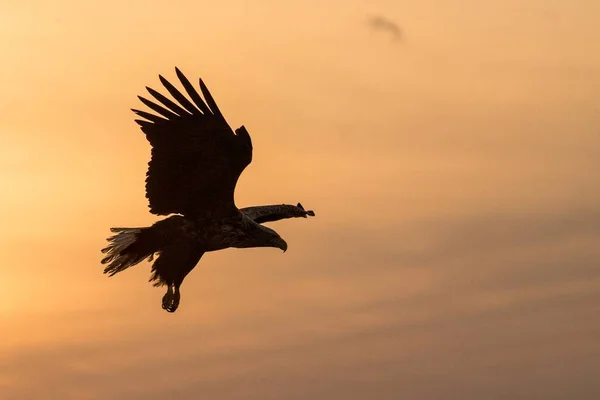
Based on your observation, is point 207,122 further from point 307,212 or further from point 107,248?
point 307,212

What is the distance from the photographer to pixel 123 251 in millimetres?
→ 24062

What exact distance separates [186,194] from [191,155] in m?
0.82

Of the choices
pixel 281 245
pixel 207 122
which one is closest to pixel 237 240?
pixel 281 245

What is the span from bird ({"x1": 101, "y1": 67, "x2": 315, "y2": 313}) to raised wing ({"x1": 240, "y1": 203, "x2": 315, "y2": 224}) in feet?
5.90

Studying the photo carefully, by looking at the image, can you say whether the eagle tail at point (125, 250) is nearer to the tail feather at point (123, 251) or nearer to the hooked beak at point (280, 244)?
the tail feather at point (123, 251)

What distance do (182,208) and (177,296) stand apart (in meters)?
1.60

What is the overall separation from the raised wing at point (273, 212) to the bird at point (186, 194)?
1799 millimetres

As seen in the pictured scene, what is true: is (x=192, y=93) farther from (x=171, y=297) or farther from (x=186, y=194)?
(x=171, y=297)

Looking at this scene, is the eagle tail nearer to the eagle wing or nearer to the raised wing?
the eagle wing

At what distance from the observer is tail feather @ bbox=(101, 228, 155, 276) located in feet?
78.5

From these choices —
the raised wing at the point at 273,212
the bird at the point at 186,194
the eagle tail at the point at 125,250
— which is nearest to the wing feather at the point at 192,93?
the bird at the point at 186,194

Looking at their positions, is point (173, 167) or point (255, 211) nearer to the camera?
point (173, 167)

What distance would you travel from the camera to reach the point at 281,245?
947 inches

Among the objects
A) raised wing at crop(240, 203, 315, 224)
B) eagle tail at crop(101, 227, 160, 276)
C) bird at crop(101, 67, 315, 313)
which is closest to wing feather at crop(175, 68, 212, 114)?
bird at crop(101, 67, 315, 313)
